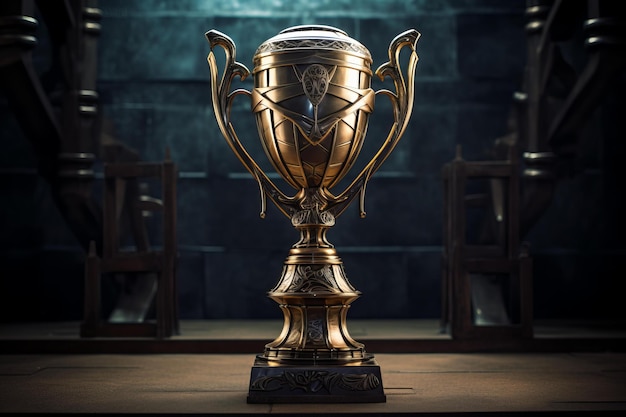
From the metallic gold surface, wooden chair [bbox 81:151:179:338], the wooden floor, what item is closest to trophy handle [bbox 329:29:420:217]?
the metallic gold surface

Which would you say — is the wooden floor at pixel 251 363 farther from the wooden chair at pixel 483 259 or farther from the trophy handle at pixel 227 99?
the trophy handle at pixel 227 99

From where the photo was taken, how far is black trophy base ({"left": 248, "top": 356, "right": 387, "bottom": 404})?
2602 millimetres

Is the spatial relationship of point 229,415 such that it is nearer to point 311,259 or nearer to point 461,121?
point 311,259

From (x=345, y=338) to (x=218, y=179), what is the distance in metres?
2.85

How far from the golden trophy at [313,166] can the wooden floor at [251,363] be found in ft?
0.34

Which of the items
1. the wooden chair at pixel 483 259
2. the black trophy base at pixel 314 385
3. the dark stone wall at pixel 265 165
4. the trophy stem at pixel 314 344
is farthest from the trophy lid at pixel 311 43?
the dark stone wall at pixel 265 165

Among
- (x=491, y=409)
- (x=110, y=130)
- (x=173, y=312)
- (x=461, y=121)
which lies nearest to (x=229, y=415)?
(x=491, y=409)

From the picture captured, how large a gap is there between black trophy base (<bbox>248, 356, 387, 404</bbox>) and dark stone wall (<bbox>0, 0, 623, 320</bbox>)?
109 inches

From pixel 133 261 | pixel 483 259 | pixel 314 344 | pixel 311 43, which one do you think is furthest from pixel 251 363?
pixel 311 43

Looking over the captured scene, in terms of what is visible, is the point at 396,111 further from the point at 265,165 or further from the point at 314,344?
the point at 265,165

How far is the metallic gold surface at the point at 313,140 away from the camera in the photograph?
8.75 feet

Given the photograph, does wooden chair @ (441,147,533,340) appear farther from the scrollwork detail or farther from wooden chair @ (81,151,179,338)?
the scrollwork detail

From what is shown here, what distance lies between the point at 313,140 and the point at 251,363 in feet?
4.32

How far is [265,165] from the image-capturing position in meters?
5.44
